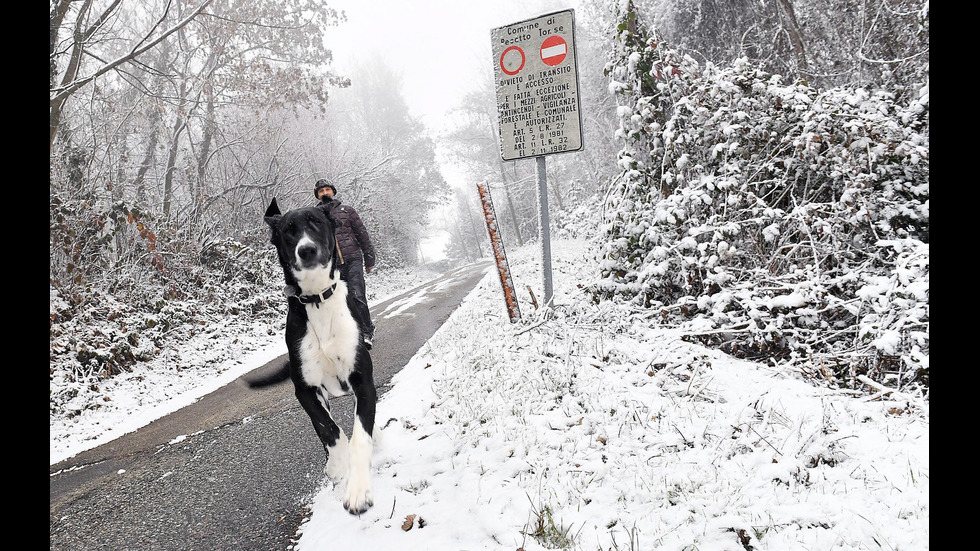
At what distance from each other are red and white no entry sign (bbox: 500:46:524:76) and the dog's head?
3.85 metres

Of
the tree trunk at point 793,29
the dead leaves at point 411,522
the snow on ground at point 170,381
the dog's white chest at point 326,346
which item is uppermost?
the tree trunk at point 793,29

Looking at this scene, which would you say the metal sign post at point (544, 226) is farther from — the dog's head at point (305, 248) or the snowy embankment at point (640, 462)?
the dog's head at point (305, 248)

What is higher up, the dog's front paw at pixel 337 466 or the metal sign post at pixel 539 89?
the metal sign post at pixel 539 89

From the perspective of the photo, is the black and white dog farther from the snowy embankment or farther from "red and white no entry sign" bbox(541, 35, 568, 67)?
"red and white no entry sign" bbox(541, 35, 568, 67)

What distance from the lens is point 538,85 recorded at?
225 inches

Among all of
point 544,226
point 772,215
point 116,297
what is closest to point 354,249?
point 544,226

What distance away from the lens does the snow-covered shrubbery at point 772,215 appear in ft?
13.4

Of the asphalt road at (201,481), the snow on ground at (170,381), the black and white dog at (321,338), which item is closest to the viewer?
the asphalt road at (201,481)

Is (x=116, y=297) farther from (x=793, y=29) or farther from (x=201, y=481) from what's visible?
(x=793, y=29)

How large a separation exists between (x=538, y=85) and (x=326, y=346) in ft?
14.4

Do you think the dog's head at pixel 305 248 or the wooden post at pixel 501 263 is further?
the wooden post at pixel 501 263

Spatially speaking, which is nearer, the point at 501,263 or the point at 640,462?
the point at 640,462

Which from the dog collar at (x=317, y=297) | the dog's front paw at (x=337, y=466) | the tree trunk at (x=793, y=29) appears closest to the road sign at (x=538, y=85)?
the dog collar at (x=317, y=297)

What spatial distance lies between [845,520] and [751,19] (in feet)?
42.5
